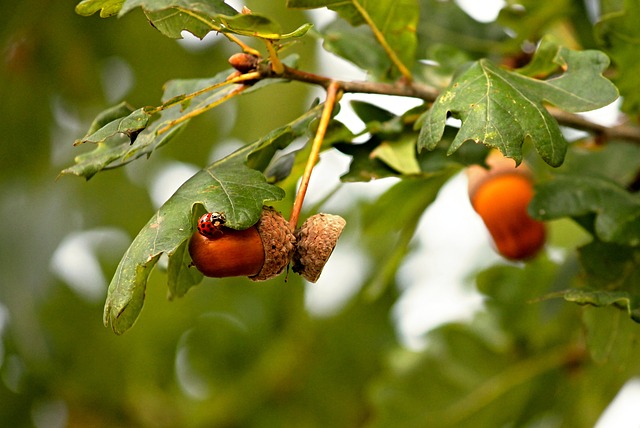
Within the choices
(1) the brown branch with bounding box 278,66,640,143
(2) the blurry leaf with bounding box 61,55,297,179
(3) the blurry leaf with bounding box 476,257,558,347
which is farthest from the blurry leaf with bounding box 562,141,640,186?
(2) the blurry leaf with bounding box 61,55,297,179

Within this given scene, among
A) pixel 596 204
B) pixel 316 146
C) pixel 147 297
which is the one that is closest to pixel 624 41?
pixel 596 204

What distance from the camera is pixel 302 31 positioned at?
2.60ft

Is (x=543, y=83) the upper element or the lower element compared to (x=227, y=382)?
upper

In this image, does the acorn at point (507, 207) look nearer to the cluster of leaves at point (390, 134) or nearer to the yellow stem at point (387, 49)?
the cluster of leaves at point (390, 134)

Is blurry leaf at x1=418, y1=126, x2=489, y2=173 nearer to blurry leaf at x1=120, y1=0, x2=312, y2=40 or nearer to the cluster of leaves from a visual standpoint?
the cluster of leaves

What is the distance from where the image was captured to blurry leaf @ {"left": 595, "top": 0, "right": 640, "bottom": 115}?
1096 mm

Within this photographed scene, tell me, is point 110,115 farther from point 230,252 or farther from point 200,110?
point 230,252

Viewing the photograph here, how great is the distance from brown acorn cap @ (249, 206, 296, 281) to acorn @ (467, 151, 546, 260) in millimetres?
491

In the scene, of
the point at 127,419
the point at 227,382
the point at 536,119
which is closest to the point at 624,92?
the point at 536,119

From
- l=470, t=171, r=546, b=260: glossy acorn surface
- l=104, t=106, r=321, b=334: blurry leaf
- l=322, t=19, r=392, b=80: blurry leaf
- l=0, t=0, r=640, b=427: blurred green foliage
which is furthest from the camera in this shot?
l=0, t=0, r=640, b=427: blurred green foliage

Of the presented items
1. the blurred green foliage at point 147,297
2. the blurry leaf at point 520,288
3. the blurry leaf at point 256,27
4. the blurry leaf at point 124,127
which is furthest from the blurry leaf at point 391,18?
the blurred green foliage at point 147,297

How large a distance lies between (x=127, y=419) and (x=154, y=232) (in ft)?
4.56

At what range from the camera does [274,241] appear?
806 millimetres

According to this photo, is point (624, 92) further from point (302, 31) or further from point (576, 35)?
point (302, 31)
